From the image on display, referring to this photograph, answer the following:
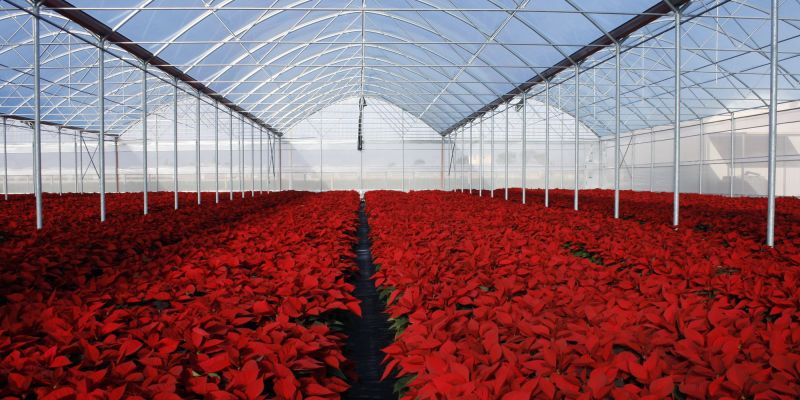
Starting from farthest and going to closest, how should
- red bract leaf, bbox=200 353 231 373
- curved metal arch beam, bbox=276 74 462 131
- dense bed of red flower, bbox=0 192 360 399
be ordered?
curved metal arch beam, bbox=276 74 462 131 → red bract leaf, bbox=200 353 231 373 → dense bed of red flower, bbox=0 192 360 399

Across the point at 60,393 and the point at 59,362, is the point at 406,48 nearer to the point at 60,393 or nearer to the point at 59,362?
the point at 59,362

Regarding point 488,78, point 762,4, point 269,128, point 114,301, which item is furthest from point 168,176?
point 114,301

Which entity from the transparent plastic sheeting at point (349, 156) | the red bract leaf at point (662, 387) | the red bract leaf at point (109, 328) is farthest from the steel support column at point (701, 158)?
the red bract leaf at point (109, 328)

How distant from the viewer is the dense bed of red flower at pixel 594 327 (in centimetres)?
178

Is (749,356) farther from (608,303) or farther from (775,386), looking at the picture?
(608,303)

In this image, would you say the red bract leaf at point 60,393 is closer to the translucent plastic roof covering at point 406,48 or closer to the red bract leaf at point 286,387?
Result: the red bract leaf at point 286,387

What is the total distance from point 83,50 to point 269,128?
1272 centimetres

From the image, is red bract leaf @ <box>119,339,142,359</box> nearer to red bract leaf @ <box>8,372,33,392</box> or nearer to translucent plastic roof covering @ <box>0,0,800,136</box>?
red bract leaf @ <box>8,372,33,392</box>

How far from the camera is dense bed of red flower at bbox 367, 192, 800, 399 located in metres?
1.78

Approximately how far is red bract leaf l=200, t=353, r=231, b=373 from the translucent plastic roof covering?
904cm

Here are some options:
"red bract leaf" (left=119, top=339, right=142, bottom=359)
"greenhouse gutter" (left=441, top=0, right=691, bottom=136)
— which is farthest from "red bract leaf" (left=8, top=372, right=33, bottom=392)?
"greenhouse gutter" (left=441, top=0, right=691, bottom=136)

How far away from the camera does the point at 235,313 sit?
105 inches

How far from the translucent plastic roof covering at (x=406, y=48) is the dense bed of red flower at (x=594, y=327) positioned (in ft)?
21.8

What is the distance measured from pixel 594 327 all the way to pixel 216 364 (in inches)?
59.0
